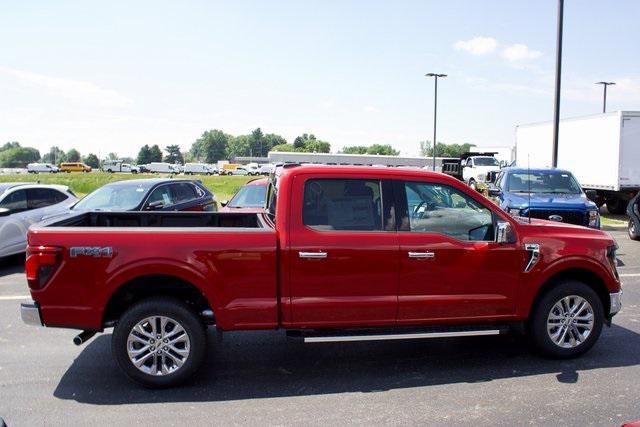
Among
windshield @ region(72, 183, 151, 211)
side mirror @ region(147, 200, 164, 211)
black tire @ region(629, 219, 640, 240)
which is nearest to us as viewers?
windshield @ region(72, 183, 151, 211)

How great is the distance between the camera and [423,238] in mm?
4797

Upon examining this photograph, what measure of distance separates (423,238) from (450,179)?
64 centimetres

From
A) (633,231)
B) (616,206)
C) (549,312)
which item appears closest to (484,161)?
(616,206)

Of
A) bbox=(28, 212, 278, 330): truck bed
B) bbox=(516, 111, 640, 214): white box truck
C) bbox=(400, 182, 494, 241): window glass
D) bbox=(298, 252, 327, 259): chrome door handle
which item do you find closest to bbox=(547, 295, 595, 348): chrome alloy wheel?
bbox=(400, 182, 494, 241): window glass

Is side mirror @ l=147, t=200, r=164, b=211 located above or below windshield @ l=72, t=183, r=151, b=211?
below

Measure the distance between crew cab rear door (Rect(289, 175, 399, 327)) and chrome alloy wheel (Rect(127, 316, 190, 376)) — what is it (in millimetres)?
971


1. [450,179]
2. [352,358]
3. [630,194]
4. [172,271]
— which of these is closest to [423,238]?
[450,179]

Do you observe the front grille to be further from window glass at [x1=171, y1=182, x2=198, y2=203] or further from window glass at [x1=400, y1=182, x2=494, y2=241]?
window glass at [x1=171, y1=182, x2=198, y2=203]

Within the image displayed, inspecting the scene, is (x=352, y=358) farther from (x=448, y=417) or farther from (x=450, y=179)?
(x=450, y=179)

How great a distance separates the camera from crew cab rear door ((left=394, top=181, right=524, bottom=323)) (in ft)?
15.7

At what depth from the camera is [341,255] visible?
182 inches

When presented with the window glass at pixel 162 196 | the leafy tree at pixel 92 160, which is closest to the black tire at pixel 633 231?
the window glass at pixel 162 196

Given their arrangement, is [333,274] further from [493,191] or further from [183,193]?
[183,193]

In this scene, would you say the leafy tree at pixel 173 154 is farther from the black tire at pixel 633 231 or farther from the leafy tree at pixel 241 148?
the black tire at pixel 633 231
